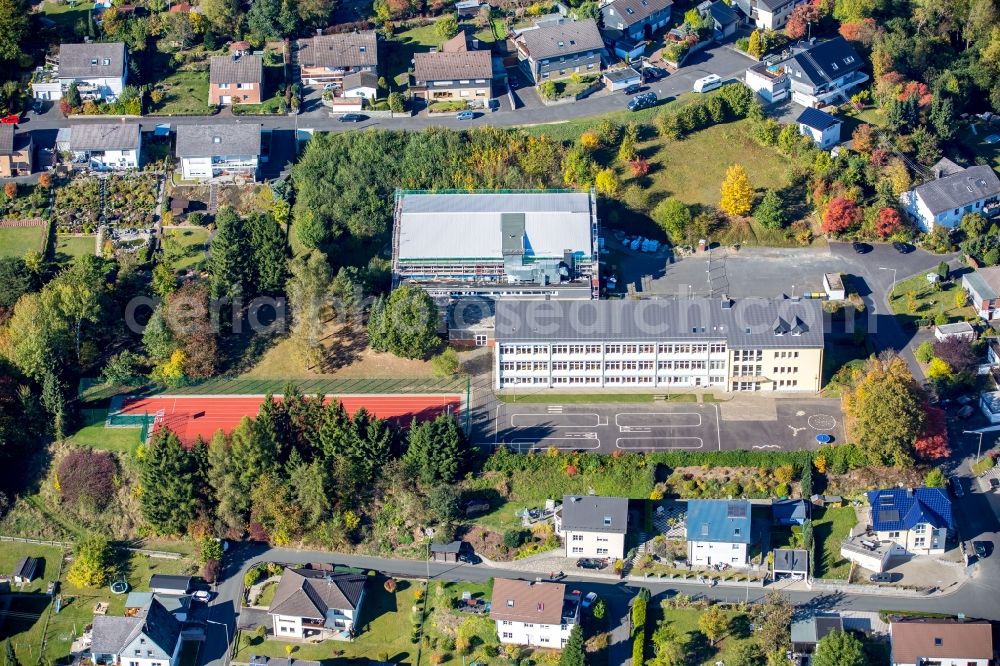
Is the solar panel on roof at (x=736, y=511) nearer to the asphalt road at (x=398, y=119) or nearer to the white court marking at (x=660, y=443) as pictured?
the white court marking at (x=660, y=443)

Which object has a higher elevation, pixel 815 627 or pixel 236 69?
pixel 236 69

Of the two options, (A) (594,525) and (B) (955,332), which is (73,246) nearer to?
(A) (594,525)

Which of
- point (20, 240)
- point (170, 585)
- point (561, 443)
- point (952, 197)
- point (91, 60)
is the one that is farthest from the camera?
point (91, 60)

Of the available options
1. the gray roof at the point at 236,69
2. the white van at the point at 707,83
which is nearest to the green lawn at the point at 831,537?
the white van at the point at 707,83

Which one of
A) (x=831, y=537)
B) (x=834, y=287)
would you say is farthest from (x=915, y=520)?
(x=834, y=287)

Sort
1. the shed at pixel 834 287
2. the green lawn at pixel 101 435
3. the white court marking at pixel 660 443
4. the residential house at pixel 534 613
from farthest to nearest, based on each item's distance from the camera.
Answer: the shed at pixel 834 287 < the green lawn at pixel 101 435 < the white court marking at pixel 660 443 < the residential house at pixel 534 613

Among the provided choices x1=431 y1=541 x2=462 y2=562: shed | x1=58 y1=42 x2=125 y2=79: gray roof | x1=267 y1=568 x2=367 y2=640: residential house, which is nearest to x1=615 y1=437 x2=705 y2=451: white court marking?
x1=431 y1=541 x2=462 y2=562: shed

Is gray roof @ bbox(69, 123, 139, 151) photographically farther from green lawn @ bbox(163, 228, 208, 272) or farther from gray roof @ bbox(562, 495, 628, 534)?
gray roof @ bbox(562, 495, 628, 534)
